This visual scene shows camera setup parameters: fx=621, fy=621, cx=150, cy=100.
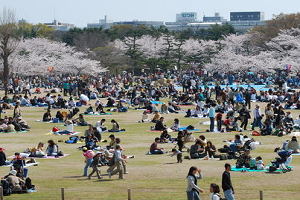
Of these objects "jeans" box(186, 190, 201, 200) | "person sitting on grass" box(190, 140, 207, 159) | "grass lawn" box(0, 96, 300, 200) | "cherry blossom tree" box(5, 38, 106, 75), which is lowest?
"grass lawn" box(0, 96, 300, 200)

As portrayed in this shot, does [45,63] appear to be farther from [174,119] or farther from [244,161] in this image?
[244,161]

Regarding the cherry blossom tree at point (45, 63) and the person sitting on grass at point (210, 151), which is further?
the cherry blossom tree at point (45, 63)

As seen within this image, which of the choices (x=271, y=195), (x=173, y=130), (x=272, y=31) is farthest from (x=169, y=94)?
(x=272, y=31)

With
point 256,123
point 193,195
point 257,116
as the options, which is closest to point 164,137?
point 257,116

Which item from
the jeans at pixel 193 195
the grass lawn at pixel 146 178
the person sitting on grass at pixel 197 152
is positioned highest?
the jeans at pixel 193 195

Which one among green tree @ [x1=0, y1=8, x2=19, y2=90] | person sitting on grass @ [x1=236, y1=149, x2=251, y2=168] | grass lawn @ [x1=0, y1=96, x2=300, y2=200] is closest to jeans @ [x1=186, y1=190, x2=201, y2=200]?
grass lawn @ [x1=0, y1=96, x2=300, y2=200]

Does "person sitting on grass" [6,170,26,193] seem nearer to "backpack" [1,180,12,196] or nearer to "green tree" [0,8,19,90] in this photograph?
"backpack" [1,180,12,196]

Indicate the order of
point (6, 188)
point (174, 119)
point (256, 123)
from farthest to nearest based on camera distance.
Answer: point (174, 119)
point (256, 123)
point (6, 188)

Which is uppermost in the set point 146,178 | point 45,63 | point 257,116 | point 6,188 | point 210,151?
point 45,63

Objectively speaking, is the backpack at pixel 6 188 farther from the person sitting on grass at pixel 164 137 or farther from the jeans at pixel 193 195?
the person sitting on grass at pixel 164 137

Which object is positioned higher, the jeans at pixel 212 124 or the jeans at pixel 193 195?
the jeans at pixel 193 195

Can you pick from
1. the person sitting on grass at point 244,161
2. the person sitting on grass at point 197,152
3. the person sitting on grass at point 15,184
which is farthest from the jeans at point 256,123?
the person sitting on grass at point 15,184

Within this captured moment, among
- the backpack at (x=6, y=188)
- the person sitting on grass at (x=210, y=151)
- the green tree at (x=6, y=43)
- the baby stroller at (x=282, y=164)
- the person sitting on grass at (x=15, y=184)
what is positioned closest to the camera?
the backpack at (x=6, y=188)

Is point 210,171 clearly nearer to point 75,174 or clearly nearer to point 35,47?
point 75,174
